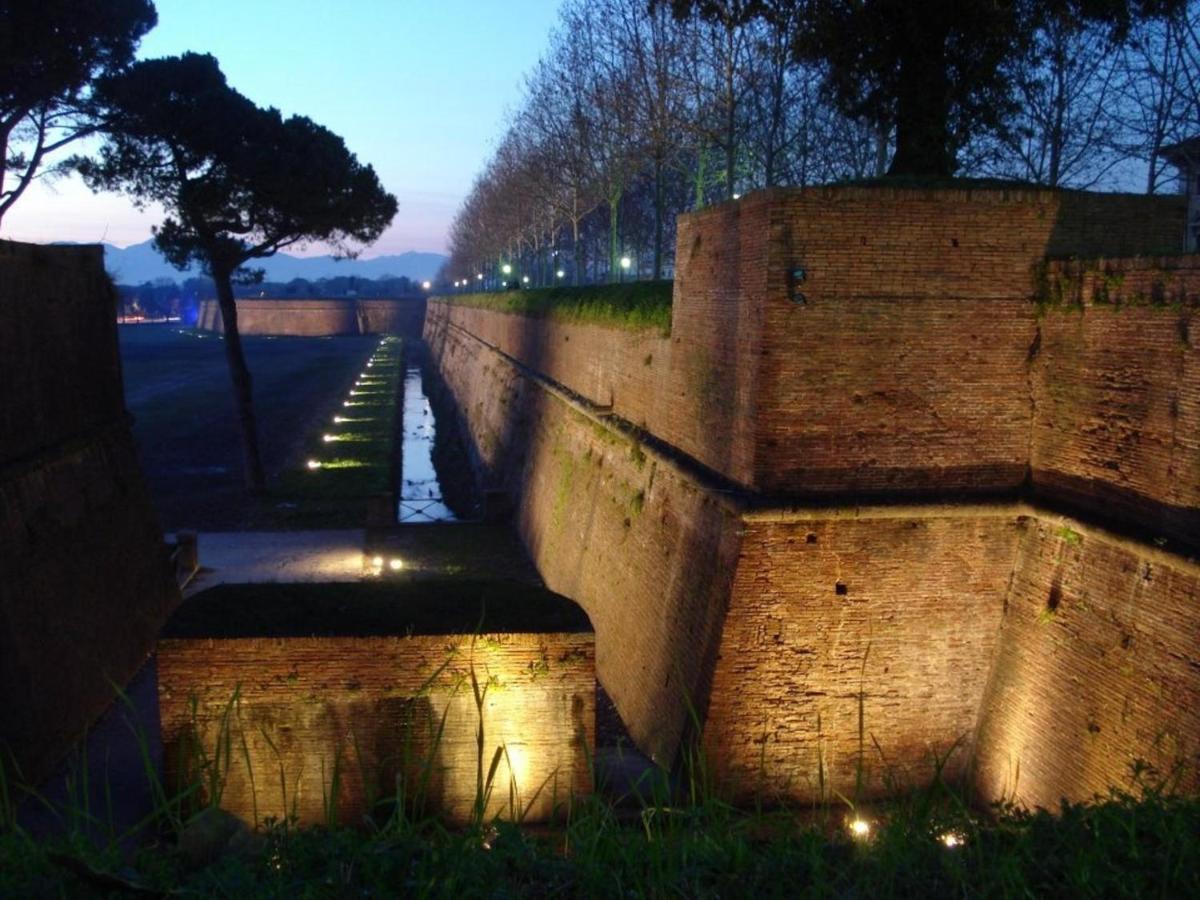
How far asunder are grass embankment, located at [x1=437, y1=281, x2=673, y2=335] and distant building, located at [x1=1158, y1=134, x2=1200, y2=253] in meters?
8.72

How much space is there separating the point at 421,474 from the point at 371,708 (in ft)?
58.5

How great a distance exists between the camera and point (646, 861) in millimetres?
3182

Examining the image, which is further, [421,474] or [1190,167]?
[421,474]

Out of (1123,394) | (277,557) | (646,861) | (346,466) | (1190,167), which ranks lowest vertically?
(277,557)

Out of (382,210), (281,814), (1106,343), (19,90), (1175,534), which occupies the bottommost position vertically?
(281,814)

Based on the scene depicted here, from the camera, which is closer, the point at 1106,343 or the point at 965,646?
the point at 1106,343

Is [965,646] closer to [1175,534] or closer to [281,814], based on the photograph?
[1175,534]

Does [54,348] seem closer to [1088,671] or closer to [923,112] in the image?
[923,112]

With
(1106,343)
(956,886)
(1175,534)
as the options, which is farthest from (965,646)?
(956,886)

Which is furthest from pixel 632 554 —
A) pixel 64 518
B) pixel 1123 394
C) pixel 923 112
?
pixel 64 518

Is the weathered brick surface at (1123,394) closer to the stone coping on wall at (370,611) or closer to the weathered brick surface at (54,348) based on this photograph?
the stone coping on wall at (370,611)

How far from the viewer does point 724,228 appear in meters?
8.73

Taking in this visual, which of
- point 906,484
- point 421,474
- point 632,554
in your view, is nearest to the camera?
point 906,484

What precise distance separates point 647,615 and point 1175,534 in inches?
183
